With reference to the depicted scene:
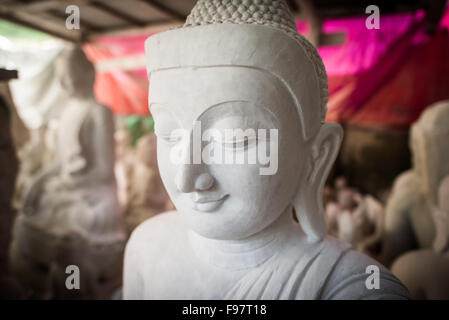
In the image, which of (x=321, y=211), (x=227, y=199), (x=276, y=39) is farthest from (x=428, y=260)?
(x=276, y=39)

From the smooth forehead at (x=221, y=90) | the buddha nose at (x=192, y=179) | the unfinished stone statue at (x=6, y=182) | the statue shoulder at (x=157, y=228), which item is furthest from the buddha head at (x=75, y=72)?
the buddha nose at (x=192, y=179)

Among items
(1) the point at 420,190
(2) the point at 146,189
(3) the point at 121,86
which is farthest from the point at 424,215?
(3) the point at 121,86

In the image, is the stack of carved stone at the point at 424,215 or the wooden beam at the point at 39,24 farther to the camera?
the wooden beam at the point at 39,24

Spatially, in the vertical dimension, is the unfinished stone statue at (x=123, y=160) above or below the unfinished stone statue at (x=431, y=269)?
above

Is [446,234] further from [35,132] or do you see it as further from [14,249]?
[35,132]

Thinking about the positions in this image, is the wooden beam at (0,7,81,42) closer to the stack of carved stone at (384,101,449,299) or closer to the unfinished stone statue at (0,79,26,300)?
the unfinished stone statue at (0,79,26,300)

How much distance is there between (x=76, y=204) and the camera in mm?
3141

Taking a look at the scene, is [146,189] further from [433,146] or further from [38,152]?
[433,146]

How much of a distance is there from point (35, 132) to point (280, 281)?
4204 mm

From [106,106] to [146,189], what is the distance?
167 centimetres

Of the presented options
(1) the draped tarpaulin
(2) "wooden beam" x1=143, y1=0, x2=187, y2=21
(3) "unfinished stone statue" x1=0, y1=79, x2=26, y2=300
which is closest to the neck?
(2) "wooden beam" x1=143, y1=0, x2=187, y2=21

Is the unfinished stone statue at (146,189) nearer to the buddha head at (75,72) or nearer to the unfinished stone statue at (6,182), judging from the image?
the buddha head at (75,72)

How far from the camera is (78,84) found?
3.35 meters

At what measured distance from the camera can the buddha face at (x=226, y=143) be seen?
3.84 ft
